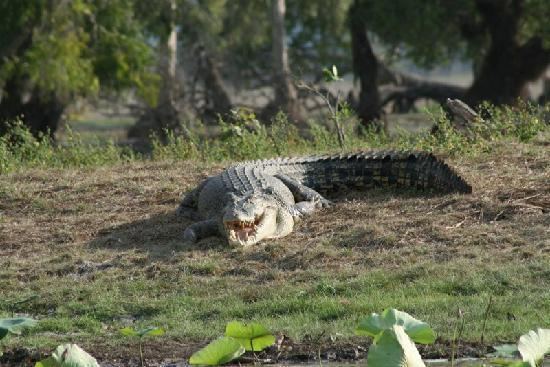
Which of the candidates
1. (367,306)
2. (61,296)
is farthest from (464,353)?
(61,296)

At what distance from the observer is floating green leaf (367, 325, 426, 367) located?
4801mm

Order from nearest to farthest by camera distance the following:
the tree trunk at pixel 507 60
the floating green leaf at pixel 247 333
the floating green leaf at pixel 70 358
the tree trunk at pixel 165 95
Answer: the floating green leaf at pixel 70 358 < the floating green leaf at pixel 247 333 < the tree trunk at pixel 165 95 < the tree trunk at pixel 507 60

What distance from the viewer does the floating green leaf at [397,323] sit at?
17.1 ft

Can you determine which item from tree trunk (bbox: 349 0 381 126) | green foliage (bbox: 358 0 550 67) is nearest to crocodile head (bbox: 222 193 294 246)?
green foliage (bbox: 358 0 550 67)

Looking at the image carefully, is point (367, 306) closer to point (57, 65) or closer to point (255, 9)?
point (57, 65)

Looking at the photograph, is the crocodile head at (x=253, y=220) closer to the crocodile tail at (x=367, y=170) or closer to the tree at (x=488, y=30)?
the crocodile tail at (x=367, y=170)

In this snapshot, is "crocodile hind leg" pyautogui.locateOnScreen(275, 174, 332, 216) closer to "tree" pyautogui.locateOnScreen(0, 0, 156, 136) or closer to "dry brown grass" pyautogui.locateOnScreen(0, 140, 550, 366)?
"dry brown grass" pyautogui.locateOnScreen(0, 140, 550, 366)

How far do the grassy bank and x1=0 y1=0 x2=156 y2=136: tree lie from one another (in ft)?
44.3

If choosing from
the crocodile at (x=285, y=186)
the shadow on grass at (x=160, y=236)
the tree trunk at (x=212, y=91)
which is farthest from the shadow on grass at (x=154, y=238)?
the tree trunk at (x=212, y=91)

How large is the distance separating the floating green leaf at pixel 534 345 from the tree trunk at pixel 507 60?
77.2 ft

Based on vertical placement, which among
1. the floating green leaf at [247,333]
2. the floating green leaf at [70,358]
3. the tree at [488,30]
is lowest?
the tree at [488,30]

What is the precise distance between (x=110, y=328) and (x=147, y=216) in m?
2.93

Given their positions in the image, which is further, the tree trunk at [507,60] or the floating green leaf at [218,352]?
the tree trunk at [507,60]

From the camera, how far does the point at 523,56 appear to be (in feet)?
93.8
